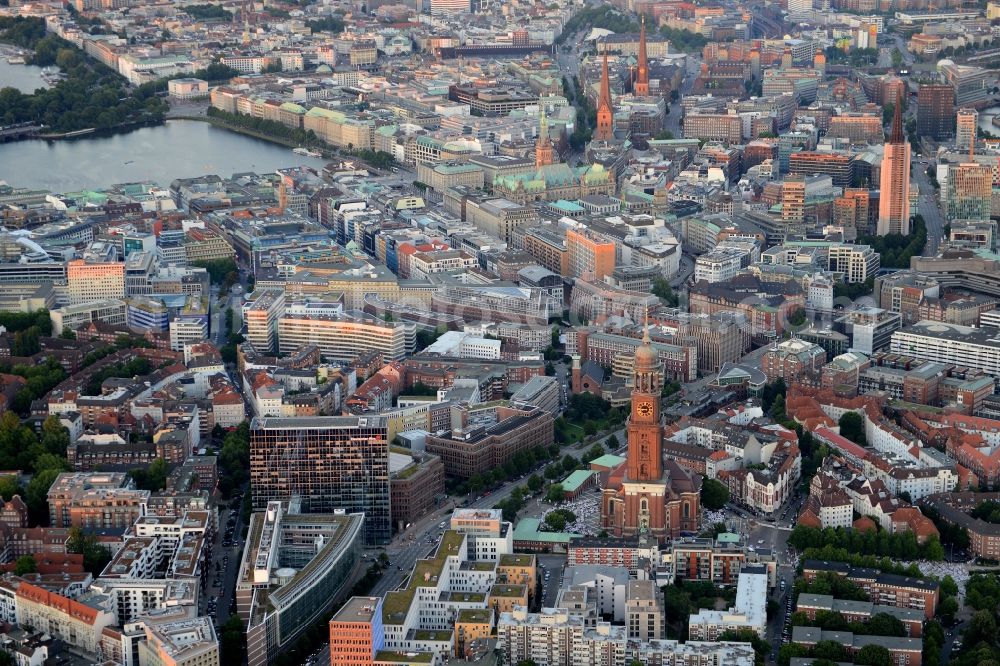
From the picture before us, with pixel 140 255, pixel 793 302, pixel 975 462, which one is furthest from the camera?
pixel 140 255

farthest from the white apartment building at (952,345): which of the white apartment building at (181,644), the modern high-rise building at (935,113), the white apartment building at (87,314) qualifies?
the modern high-rise building at (935,113)

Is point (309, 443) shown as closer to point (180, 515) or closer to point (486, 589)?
point (180, 515)

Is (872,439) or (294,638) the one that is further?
(872,439)

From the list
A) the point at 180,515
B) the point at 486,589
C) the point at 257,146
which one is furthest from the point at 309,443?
the point at 257,146

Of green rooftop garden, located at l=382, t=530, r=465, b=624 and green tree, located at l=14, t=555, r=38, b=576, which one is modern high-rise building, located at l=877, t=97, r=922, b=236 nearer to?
green rooftop garden, located at l=382, t=530, r=465, b=624

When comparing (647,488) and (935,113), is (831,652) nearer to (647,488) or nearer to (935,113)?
(647,488)

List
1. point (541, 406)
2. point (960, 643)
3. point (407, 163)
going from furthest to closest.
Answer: point (407, 163)
point (541, 406)
point (960, 643)

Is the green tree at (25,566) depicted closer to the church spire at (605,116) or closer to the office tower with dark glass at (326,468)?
the office tower with dark glass at (326,468)
